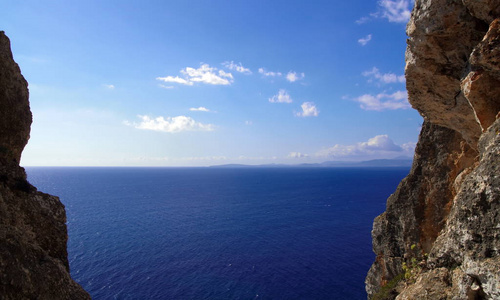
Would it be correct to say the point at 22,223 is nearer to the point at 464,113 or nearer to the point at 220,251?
the point at 464,113

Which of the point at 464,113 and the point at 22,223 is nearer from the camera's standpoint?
the point at 22,223

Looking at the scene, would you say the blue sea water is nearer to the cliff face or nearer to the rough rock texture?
the cliff face

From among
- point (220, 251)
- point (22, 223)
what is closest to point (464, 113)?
point (22, 223)

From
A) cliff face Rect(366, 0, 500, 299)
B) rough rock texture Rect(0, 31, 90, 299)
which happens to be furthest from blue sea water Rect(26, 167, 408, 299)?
rough rock texture Rect(0, 31, 90, 299)

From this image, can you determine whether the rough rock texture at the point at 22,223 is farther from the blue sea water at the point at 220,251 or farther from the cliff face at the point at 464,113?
the blue sea water at the point at 220,251

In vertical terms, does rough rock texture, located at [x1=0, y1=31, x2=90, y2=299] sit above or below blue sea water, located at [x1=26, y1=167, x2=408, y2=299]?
above


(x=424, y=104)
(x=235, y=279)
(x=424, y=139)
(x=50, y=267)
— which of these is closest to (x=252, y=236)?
(x=235, y=279)

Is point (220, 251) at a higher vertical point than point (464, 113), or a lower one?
lower

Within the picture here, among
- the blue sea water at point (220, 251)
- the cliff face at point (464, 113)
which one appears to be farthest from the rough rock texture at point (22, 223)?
the blue sea water at point (220, 251)
